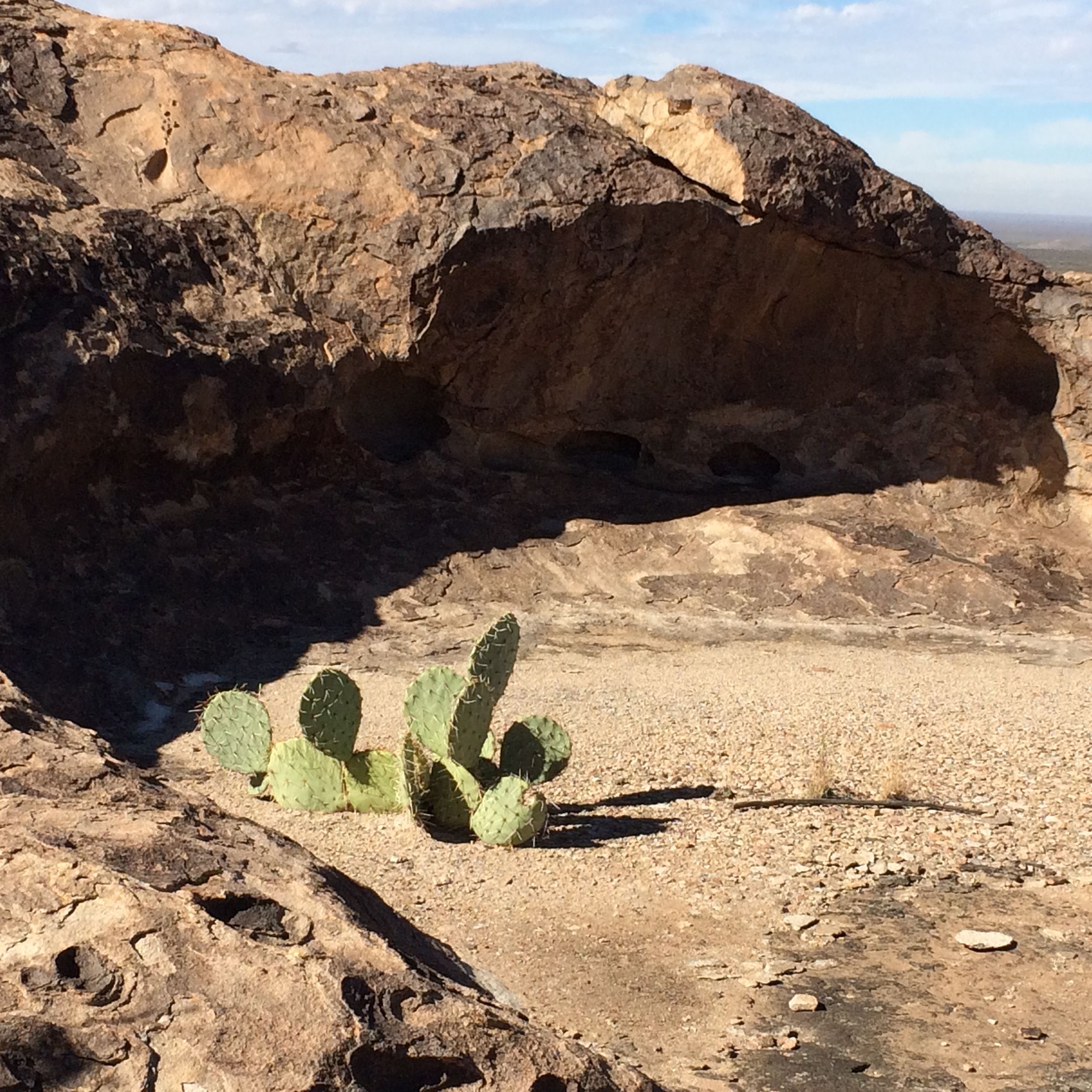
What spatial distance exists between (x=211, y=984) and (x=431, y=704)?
2.91m

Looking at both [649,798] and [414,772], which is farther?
[649,798]

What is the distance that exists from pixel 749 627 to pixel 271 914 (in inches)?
261

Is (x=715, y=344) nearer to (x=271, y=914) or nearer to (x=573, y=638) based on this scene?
(x=573, y=638)

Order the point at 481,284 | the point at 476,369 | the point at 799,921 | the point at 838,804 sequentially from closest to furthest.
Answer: the point at 799,921 → the point at 838,804 → the point at 481,284 → the point at 476,369

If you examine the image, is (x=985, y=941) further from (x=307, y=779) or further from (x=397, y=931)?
(x=307, y=779)

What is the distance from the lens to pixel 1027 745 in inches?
258

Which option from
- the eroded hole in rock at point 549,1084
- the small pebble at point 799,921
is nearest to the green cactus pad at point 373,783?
the small pebble at point 799,921

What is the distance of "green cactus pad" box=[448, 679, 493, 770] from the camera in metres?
5.23

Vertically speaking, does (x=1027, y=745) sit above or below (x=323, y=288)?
below

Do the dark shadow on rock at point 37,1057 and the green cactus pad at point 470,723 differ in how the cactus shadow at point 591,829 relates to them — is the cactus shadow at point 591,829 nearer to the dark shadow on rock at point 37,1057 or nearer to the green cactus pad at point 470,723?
the green cactus pad at point 470,723

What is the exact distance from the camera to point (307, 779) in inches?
218

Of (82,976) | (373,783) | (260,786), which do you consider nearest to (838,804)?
(373,783)

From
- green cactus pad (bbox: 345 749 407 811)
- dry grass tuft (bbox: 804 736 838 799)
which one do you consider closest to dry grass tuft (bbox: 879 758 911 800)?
dry grass tuft (bbox: 804 736 838 799)

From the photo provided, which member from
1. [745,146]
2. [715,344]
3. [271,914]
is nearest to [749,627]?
[715,344]
